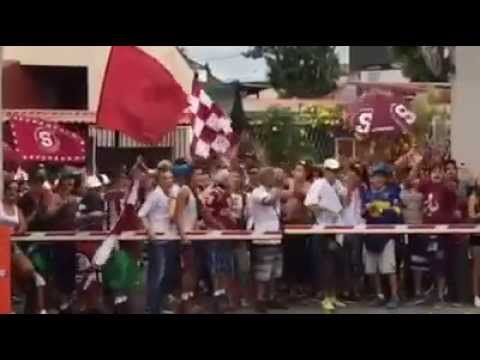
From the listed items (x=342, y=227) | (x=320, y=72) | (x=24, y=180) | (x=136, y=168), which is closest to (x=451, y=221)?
(x=342, y=227)

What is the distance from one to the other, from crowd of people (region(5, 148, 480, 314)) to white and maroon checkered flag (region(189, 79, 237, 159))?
0.13 meters

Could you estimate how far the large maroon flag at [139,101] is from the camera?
9602mm

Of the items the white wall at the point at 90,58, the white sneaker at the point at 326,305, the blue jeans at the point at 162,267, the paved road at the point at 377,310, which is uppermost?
the white wall at the point at 90,58

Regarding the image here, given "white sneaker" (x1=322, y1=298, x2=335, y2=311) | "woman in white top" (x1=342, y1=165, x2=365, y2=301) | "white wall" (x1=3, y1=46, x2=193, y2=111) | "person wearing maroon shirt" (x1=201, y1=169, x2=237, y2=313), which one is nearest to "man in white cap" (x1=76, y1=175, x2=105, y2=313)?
"white wall" (x1=3, y1=46, x2=193, y2=111)

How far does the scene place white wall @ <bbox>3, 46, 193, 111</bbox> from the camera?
9555 millimetres

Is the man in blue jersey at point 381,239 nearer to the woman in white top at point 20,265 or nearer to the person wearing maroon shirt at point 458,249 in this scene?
the person wearing maroon shirt at point 458,249

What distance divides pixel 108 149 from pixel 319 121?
66.5 inches

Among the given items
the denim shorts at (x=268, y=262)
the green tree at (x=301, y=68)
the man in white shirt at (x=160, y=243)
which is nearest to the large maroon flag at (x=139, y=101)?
the man in white shirt at (x=160, y=243)

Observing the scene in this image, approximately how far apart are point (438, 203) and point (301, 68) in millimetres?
1549

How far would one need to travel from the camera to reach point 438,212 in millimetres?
9695

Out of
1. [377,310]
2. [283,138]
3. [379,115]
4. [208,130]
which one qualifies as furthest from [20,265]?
[379,115]

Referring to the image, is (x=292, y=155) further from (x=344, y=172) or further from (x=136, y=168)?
(x=136, y=168)

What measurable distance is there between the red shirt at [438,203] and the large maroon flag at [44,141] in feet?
9.08
